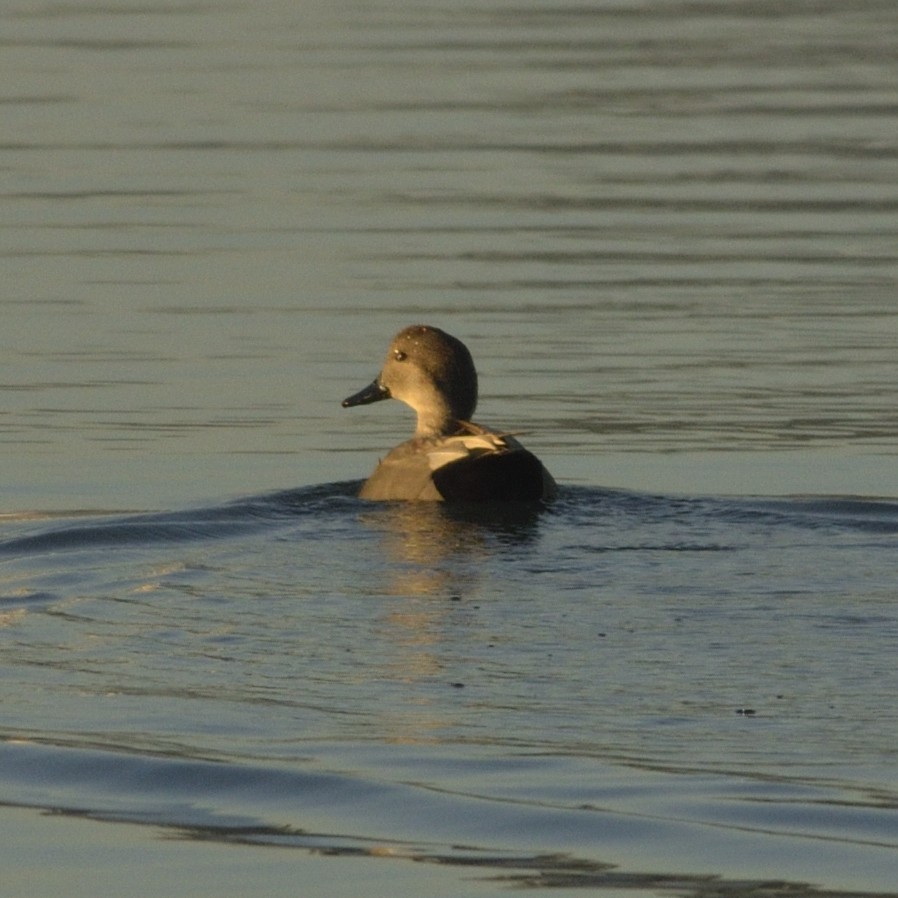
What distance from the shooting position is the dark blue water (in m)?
6.66

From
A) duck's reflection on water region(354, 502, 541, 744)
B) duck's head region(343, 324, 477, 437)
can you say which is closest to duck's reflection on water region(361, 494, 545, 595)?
duck's reflection on water region(354, 502, 541, 744)

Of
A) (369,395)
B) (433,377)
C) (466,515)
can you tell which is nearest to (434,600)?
(466,515)

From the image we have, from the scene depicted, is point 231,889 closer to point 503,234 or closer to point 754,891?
point 754,891

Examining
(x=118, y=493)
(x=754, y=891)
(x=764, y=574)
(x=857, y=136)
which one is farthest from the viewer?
(x=857, y=136)

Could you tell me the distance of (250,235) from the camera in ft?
61.8

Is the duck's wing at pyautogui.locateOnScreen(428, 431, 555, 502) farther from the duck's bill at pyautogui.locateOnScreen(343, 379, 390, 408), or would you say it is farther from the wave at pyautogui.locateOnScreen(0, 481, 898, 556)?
the duck's bill at pyautogui.locateOnScreen(343, 379, 390, 408)

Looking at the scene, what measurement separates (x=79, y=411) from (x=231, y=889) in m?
8.00

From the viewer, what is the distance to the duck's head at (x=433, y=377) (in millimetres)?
12719

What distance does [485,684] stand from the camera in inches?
318

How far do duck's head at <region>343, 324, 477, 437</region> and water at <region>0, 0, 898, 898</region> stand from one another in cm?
64

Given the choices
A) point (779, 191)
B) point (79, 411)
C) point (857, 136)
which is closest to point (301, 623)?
point (79, 411)

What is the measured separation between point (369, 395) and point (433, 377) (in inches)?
23.2

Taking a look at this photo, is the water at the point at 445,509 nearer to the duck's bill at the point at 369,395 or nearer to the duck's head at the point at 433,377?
the duck's bill at the point at 369,395

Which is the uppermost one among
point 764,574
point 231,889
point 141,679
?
point 764,574
